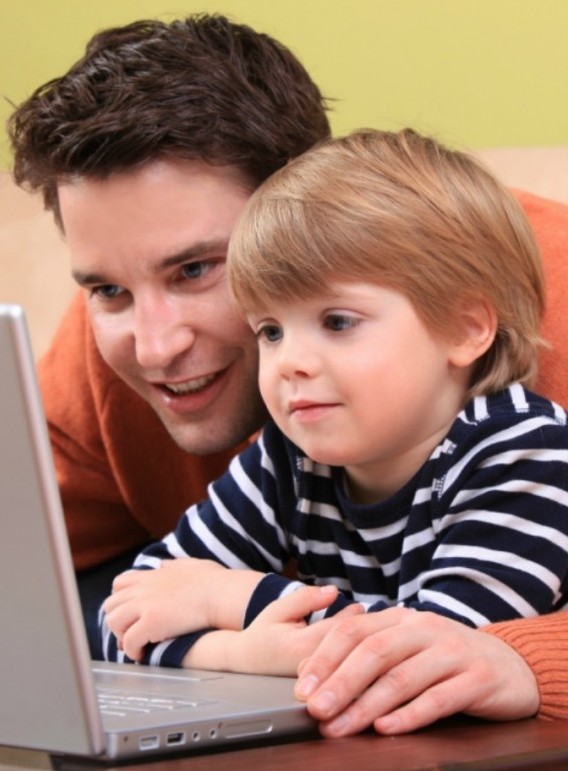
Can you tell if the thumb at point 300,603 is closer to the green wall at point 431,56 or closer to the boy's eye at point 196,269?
the boy's eye at point 196,269

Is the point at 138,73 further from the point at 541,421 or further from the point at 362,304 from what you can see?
the point at 541,421

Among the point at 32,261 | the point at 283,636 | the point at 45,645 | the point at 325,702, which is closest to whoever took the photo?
the point at 45,645

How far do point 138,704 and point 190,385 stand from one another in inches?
24.9

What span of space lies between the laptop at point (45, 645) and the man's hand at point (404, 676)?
→ 34mm

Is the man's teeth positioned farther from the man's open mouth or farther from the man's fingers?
the man's fingers

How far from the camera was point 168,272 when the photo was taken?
1427mm

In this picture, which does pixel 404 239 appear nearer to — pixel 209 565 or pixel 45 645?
pixel 209 565

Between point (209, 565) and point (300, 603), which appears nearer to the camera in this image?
point (300, 603)

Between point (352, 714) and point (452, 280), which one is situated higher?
point (452, 280)

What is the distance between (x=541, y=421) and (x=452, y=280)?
13cm

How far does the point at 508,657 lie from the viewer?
93 cm

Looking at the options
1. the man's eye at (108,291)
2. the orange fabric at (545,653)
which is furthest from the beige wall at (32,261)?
the orange fabric at (545,653)

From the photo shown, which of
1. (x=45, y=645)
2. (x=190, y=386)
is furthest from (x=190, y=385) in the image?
(x=45, y=645)

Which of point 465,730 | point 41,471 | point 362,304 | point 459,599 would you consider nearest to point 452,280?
point 362,304
